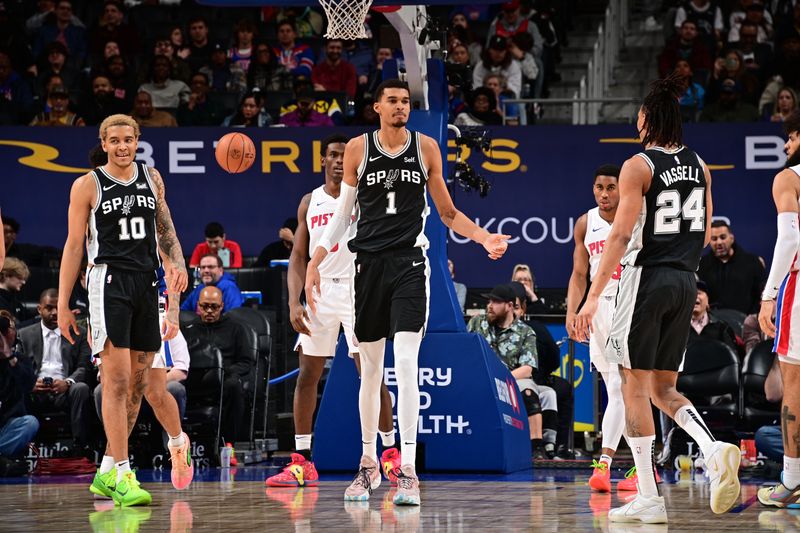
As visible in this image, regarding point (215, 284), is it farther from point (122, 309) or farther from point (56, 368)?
point (122, 309)

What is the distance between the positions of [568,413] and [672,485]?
3.02 m

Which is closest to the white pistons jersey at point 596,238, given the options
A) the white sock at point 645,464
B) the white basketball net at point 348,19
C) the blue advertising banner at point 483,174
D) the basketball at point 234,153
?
the white basketball net at point 348,19

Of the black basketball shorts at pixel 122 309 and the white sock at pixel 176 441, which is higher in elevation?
the black basketball shorts at pixel 122 309

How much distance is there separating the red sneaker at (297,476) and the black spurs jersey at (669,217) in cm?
318

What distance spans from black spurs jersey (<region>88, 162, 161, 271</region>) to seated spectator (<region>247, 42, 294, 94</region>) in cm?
901

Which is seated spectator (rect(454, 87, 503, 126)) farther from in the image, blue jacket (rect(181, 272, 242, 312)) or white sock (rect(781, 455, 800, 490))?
white sock (rect(781, 455, 800, 490))

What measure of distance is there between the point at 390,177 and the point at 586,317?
169 cm

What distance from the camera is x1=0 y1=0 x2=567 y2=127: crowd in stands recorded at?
15.7 metres

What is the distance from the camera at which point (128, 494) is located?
23.5 feet

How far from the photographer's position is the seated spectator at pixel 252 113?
1533 centimetres

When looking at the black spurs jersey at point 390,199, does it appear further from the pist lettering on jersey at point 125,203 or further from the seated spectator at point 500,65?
the seated spectator at point 500,65

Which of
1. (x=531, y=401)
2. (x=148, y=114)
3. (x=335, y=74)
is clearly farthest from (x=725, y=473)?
(x=335, y=74)

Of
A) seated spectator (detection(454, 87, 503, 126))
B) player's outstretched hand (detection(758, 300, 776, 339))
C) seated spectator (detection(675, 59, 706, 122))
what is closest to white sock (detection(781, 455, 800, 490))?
player's outstretched hand (detection(758, 300, 776, 339))

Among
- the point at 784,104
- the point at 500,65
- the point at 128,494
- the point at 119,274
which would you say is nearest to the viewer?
the point at 128,494
